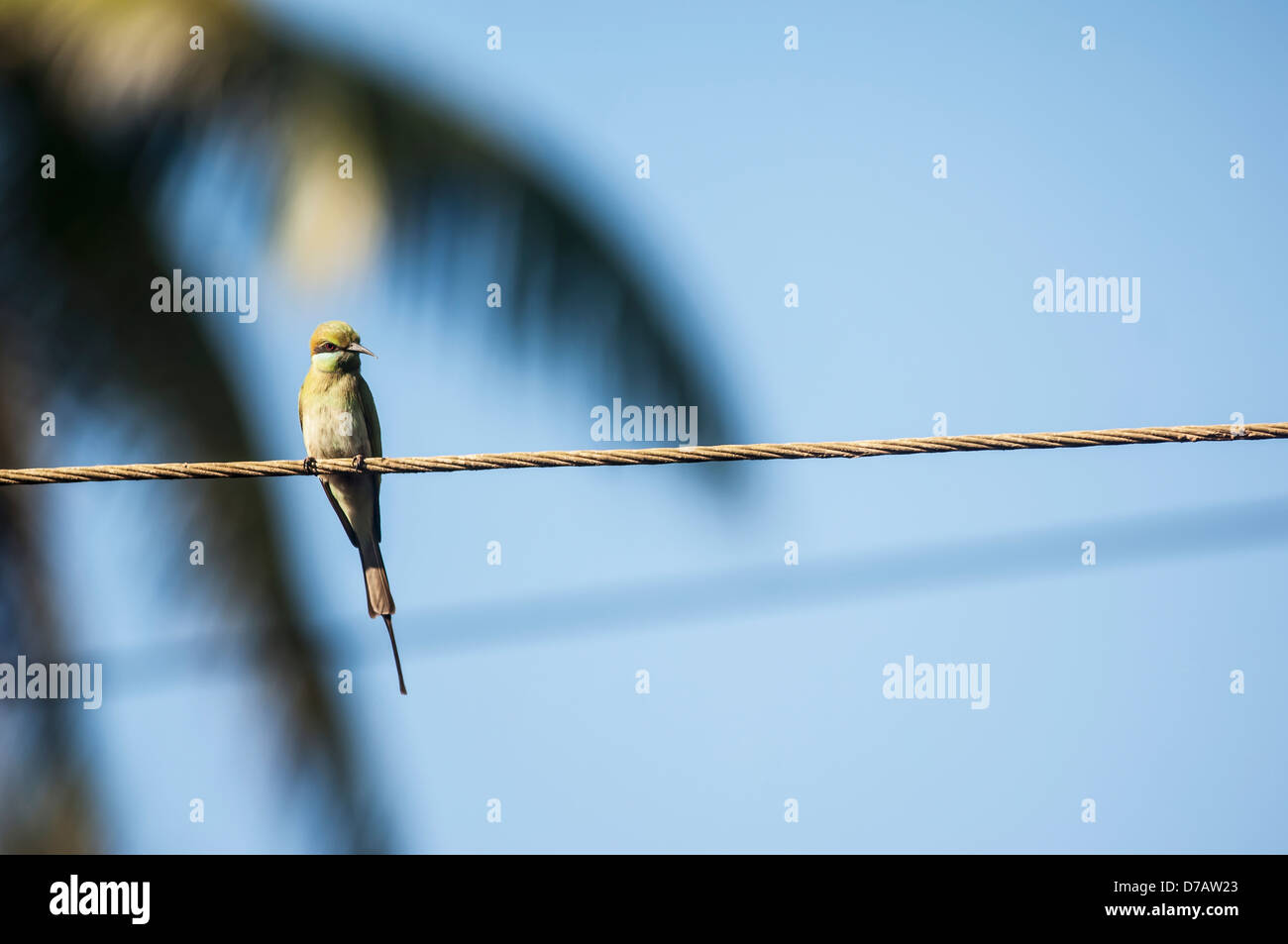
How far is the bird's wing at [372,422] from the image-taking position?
4535 mm

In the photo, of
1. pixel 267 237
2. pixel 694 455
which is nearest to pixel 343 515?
pixel 267 237

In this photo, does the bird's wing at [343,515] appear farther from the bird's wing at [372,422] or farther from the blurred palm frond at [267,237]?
the blurred palm frond at [267,237]

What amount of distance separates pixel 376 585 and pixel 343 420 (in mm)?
627

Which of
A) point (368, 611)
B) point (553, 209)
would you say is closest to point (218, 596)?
point (368, 611)

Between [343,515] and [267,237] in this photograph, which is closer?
[267,237]

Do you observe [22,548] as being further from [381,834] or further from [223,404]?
[381,834]

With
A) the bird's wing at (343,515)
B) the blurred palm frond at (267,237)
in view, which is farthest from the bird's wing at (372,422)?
the blurred palm frond at (267,237)

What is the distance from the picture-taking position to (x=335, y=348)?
14.8 ft

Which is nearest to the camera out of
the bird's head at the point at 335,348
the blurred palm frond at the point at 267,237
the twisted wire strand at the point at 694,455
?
the twisted wire strand at the point at 694,455

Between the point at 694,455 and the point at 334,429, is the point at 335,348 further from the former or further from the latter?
the point at 694,455

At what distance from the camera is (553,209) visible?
14.1ft

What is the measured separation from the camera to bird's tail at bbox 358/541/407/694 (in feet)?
13.7

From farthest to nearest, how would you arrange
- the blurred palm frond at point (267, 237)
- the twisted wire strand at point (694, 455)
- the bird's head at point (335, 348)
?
the bird's head at point (335, 348), the blurred palm frond at point (267, 237), the twisted wire strand at point (694, 455)

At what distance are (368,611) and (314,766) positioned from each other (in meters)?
0.54
